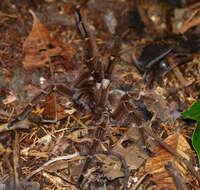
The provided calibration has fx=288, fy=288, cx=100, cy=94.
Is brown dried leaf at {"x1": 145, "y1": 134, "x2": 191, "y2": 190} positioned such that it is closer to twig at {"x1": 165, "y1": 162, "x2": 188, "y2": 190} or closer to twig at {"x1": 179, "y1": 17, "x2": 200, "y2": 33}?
twig at {"x1": 165, "y1": 162, "x2": 188, "y2": 190}

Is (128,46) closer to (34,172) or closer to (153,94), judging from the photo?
(153,94)

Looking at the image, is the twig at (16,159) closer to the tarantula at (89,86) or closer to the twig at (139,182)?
→ the tarantula at (89,86)

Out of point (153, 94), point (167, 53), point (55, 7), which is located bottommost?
point (153, 94)

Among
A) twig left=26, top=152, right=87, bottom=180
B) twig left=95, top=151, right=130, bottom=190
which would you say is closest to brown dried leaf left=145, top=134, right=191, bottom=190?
twig left=95, top=151, right=130, bottom=190

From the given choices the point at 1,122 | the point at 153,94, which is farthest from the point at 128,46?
the point at 1,122

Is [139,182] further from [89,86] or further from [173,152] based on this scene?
[89,86]

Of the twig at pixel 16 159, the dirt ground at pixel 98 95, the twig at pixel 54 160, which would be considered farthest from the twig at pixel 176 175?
the twig at pixel 16 159

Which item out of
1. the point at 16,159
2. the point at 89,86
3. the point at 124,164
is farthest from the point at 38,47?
the point at 124,164

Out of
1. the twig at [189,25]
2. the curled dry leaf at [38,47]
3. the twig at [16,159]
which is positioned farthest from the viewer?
the twig at [189,25]
